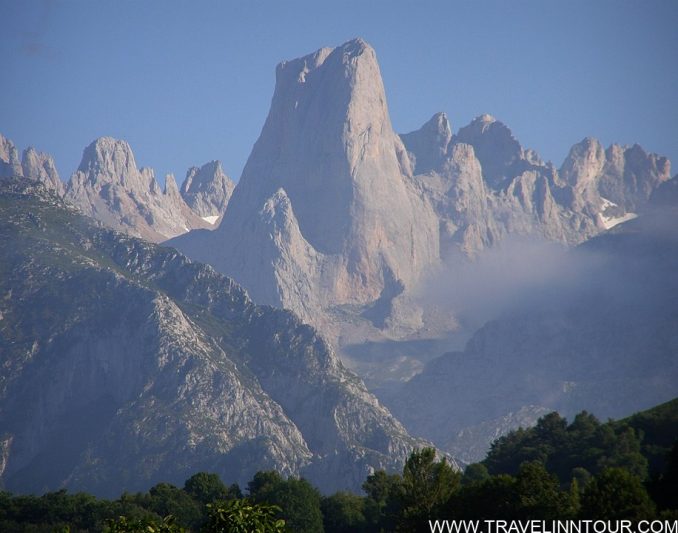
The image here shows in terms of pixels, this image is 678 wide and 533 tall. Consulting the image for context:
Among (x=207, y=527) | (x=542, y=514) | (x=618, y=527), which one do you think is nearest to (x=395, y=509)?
(x=542, y=514)

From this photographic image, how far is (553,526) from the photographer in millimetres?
79375

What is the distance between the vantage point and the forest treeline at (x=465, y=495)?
260 ft

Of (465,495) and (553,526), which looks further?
(465,495)

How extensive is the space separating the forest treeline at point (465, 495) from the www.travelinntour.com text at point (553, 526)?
1312mm

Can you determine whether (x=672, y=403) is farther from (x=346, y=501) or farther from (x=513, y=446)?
(x=346, y=501)

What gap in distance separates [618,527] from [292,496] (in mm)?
61171

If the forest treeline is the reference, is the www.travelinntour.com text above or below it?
below

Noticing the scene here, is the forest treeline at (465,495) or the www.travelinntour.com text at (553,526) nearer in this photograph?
the www.travelinntour.com text at (553,526)

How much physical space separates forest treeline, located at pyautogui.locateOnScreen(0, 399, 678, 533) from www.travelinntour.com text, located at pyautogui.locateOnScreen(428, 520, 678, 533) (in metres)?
1.31

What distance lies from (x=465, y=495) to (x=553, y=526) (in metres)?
15.3

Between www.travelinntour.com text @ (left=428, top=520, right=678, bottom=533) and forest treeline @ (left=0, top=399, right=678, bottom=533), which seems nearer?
www.travelinntour.com text @ (left=428, top=520, right=678, bottom=533)

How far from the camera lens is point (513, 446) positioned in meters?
146

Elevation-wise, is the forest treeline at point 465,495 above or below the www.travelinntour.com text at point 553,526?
above

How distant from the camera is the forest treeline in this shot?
3125 inches
